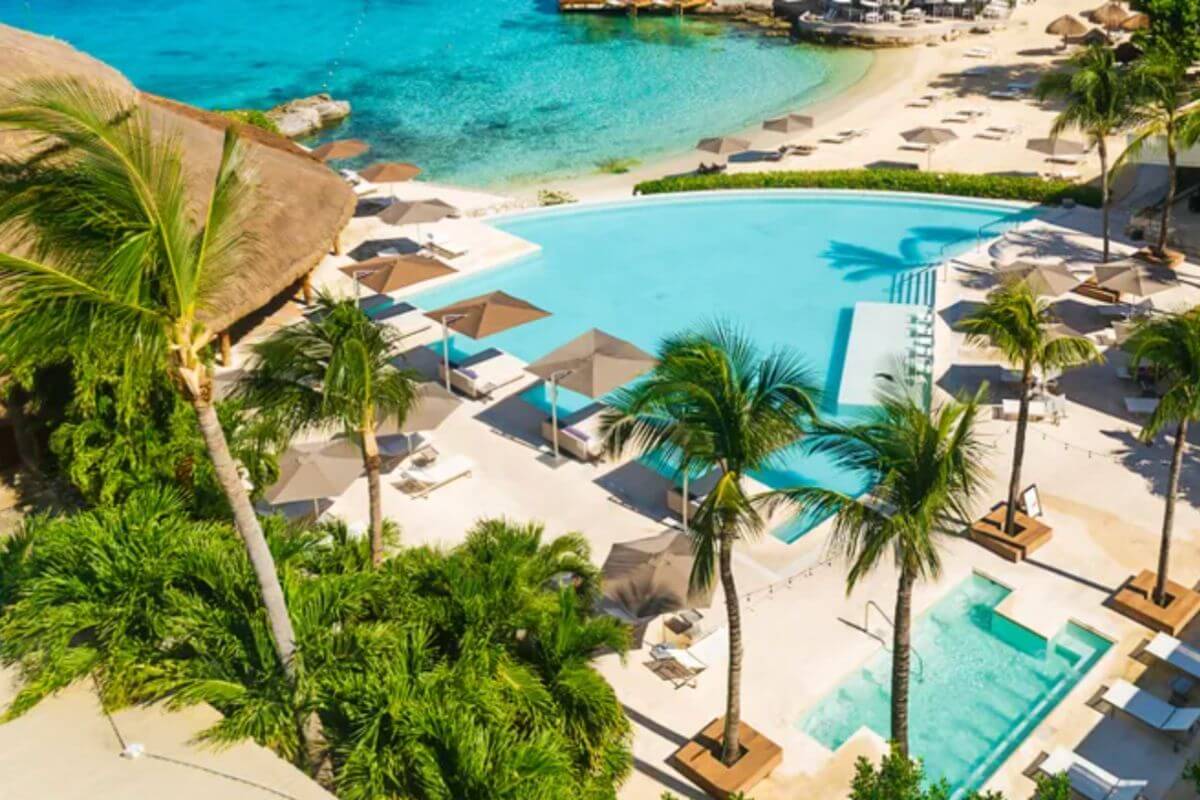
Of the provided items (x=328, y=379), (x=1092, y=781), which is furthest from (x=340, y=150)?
(x=1092, y=781)

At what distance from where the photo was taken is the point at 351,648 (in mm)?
10992

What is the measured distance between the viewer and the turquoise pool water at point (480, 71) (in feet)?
157

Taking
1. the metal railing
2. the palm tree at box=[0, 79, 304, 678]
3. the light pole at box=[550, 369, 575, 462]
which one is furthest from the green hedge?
the palm tree at box=[0, 79, 304, 678]

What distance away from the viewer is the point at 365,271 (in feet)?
88.7

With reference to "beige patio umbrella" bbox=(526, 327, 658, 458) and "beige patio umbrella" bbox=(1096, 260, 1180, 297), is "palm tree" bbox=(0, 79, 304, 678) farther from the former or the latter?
"beige patio umbrella" bbox=(1096, 260, 1180, 297)

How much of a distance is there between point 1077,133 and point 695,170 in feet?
48.1

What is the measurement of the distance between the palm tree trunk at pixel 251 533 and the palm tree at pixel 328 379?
10.8ft

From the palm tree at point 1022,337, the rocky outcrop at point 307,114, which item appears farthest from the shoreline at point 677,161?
the palm tree at point 1022,337

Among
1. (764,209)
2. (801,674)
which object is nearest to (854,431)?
(801,674)

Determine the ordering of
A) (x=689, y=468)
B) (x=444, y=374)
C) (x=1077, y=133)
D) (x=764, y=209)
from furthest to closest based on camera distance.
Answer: (x=1077, y=133) < (x=764, y=209) < (x=444, y=374) < (x=689, y=468)

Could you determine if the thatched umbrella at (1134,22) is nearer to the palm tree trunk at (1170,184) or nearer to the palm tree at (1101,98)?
the palm tree at (1101,98)

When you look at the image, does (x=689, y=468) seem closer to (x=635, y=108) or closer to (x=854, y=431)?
(x=854, y=431)

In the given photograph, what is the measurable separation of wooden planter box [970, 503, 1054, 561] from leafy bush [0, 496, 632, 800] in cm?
917

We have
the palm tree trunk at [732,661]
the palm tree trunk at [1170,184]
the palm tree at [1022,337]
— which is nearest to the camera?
the palm tree trunk at [732,661]
